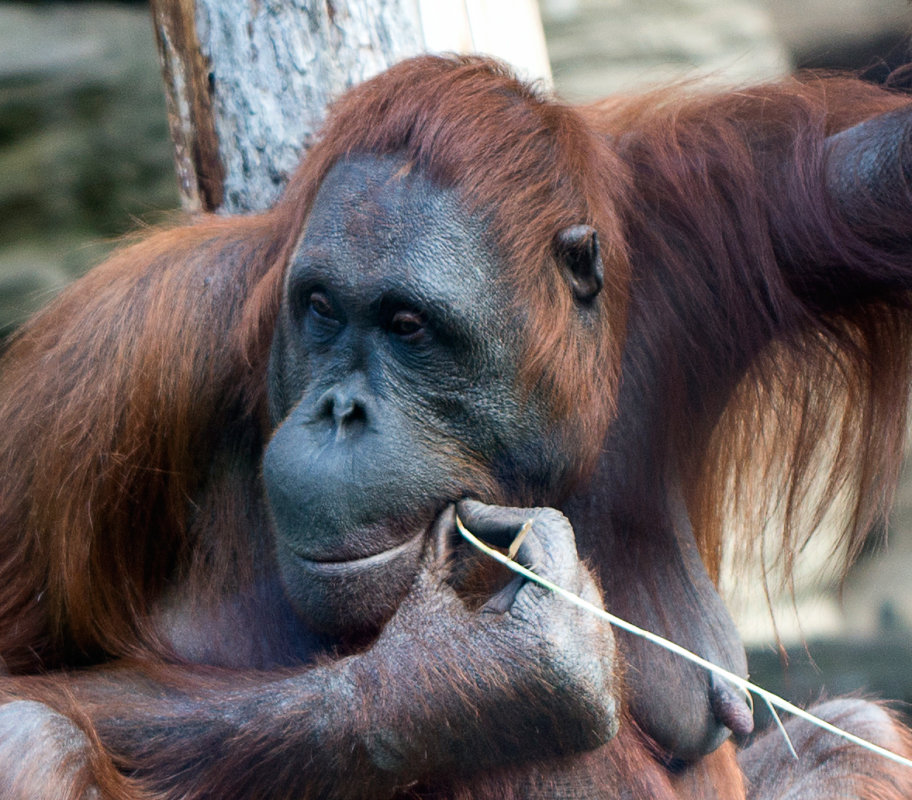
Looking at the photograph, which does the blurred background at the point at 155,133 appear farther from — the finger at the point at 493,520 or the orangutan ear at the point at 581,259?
the finger at the point at 493,520

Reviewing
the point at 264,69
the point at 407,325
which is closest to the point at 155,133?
the point at 264,69

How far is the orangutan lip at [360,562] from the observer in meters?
1.83

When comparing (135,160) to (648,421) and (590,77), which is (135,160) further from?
(648,421)

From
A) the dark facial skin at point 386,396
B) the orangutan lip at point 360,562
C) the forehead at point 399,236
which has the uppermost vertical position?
the forehead at point 399,236

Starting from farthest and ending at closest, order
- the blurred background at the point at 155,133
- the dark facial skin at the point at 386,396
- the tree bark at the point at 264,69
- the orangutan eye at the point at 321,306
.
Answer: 1. the blurred background at the point at 155,133
2. the tree bark at the point at 264,69
3. the orangutan eye at the point at 321,306
4. the dark facial skin at the point at 386,396

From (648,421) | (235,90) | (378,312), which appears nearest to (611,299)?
(648,421)

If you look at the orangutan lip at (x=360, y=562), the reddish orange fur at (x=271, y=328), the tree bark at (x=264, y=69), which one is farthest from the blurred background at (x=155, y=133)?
the orangutan lip at (x=360, y=562)

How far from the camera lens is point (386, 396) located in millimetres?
1870

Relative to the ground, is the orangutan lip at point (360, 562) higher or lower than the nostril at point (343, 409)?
lower

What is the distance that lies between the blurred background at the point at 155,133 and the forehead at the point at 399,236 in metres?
3.88

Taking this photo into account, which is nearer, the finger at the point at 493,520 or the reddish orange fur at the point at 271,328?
the finger at the point at 493,520

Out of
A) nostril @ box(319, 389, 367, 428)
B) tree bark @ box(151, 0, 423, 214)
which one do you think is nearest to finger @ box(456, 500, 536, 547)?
nostril @ box(319, 389, 367, 428)

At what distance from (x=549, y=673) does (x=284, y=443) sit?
0.56m

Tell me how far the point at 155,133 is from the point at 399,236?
4409mm
